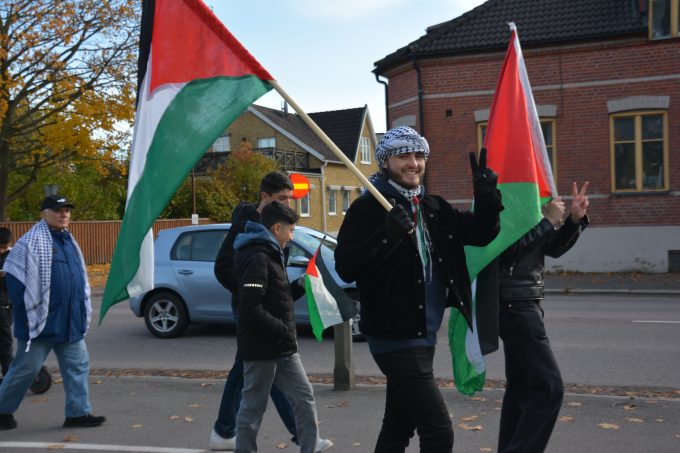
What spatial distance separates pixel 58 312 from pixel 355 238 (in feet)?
11.0

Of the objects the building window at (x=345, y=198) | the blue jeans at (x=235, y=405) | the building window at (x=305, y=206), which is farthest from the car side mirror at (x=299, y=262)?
the building window at (x=345, y=198)

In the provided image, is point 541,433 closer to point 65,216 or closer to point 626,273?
point 65,216

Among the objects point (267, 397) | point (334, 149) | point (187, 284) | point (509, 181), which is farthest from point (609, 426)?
point (187, 284)

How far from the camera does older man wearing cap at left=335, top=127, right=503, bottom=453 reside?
3.69 m

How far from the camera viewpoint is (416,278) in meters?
3.82

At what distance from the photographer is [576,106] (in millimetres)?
21609

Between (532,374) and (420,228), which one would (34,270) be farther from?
(532,374)

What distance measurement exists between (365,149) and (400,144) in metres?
55.6

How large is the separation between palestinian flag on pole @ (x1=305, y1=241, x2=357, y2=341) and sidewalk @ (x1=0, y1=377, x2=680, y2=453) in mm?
856

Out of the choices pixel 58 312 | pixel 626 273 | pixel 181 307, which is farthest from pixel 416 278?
pixel 626 273

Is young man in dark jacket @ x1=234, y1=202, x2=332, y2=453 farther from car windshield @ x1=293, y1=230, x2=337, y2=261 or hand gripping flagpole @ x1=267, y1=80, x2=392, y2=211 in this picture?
car windshield @ x1=293, y1=230, x2=337, y2=261

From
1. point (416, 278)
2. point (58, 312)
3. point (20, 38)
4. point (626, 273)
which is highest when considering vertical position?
point (20, 38)

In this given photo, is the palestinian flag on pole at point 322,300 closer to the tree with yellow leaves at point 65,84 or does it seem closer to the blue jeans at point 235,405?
the blue jeans at point 235,405

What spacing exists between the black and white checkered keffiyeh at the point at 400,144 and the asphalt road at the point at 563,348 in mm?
4719
